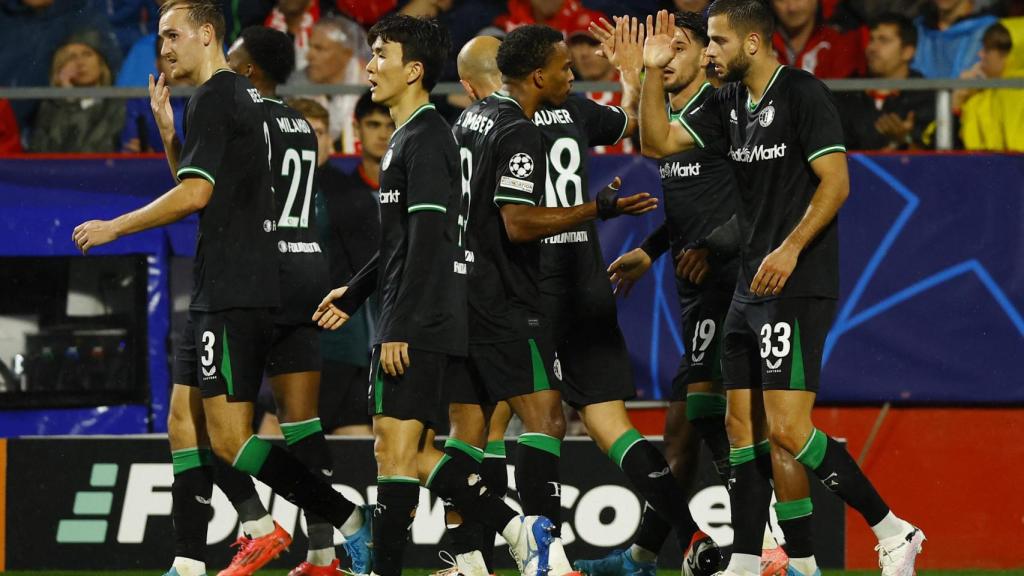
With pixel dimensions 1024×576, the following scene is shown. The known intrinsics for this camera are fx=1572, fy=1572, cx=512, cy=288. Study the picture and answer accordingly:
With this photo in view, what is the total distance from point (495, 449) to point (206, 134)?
1.86 metres

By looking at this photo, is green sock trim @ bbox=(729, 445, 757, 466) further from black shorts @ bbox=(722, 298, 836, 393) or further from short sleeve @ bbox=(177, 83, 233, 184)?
short sleeve @ bbox=(177, 83, 233, 184)

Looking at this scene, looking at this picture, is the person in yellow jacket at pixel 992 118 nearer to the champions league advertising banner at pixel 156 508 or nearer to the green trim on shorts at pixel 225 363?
the champions league advertising banner at pixel 156 508

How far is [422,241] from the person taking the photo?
18.6 ft

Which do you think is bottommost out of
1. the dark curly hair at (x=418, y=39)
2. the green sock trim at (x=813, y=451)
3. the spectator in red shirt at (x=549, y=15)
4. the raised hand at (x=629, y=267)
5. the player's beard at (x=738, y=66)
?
the green sock trim at (x=813, y=451)

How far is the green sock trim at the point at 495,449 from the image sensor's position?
267 inches

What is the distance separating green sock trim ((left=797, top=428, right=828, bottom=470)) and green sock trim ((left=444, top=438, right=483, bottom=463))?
49.6 inches

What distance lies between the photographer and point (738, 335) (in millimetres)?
6035

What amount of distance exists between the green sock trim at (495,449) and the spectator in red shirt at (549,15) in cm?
390

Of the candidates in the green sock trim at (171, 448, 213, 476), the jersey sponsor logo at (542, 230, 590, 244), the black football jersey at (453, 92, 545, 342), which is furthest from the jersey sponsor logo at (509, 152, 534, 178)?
the green sock trim at (171, 448, 213, 476)

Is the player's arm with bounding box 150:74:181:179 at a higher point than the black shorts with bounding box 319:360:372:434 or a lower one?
higher

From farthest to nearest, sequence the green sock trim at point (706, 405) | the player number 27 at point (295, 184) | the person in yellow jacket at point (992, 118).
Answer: the person in yellow jacket at point (992, 118) < the player number 27 at point (295, 184) < the green sock trim at point (706, 405)

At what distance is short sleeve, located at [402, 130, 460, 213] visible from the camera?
5.67 meters

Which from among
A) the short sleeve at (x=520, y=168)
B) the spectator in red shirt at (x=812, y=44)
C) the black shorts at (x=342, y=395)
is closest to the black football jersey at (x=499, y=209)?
the short sleeve at (x=520, y=168)

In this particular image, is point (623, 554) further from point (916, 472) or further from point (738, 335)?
point (916, 472)
